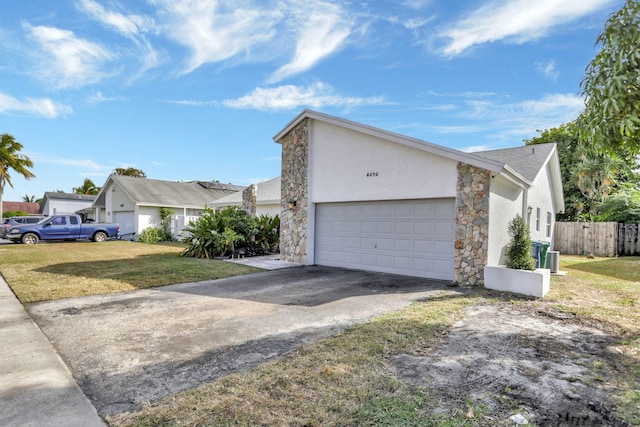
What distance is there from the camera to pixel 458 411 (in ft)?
9.21

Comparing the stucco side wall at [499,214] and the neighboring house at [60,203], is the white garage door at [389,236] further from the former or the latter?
the neighboring house at [60,203]

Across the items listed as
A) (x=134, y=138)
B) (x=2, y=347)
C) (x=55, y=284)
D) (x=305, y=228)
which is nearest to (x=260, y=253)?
(x=305, y=228)

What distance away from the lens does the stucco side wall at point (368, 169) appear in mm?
8859

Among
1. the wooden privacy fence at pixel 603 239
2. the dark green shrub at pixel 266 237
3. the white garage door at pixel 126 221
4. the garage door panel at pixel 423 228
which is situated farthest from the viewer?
the white garage door at pixel 126 221

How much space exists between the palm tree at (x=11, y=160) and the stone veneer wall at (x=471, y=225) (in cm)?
3775

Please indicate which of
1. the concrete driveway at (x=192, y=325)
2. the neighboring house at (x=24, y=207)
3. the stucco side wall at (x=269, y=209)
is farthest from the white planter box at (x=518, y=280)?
the neighboring house at (x=24, y=207)

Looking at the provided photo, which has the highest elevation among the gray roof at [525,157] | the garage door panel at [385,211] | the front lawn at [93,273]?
the gray roof at [525,157]

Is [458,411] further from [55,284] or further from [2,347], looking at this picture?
[55,284]

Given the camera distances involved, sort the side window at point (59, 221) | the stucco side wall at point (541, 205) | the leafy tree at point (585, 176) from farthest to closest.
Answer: the side window at point (59, 221)
the leafy tree at point (585, 176)
the stucco side wall at point (541, 205)

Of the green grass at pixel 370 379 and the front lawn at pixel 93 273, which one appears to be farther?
the front lawn at pixel 93 273

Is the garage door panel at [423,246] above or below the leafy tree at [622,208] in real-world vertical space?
below

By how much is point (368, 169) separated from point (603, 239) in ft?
46.8

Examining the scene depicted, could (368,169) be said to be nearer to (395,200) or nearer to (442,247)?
(395,200)

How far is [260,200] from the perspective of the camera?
18.3 m
